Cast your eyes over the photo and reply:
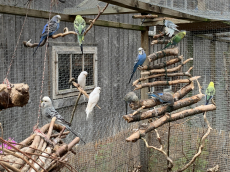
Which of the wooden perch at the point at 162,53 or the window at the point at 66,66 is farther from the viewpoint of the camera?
the window at the point at 66,66

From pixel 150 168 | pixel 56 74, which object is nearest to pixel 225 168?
pixel 150 168

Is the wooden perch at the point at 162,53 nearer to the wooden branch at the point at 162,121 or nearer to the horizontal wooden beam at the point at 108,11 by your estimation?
the horizontal wooden beam at the point at 108,11

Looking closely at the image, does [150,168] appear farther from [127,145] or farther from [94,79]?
[94,79]

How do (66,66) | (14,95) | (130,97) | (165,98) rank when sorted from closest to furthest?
(14,95)
(130,97)
(165,98)
(66,66)

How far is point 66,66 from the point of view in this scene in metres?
3.15

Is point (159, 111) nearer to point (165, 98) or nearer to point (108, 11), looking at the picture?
point (165, 98)

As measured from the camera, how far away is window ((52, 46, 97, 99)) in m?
2.99

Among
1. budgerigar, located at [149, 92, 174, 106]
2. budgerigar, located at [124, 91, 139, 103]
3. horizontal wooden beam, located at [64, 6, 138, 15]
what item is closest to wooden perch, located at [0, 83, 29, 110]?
budgerigar, located at [124, 91, 139, 103]

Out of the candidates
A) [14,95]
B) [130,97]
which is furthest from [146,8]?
[14,95]

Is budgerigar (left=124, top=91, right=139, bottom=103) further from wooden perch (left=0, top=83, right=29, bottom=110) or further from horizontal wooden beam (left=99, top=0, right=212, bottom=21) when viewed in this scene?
wooden perch (left=0, top=83, right=29, bottom=110)

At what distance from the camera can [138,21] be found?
13.6 ft

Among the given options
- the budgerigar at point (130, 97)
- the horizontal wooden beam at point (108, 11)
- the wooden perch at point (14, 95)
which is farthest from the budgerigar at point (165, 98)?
the wooden perch at point (14, 95)

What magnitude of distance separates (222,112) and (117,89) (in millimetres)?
2102

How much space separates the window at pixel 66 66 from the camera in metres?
2.99
